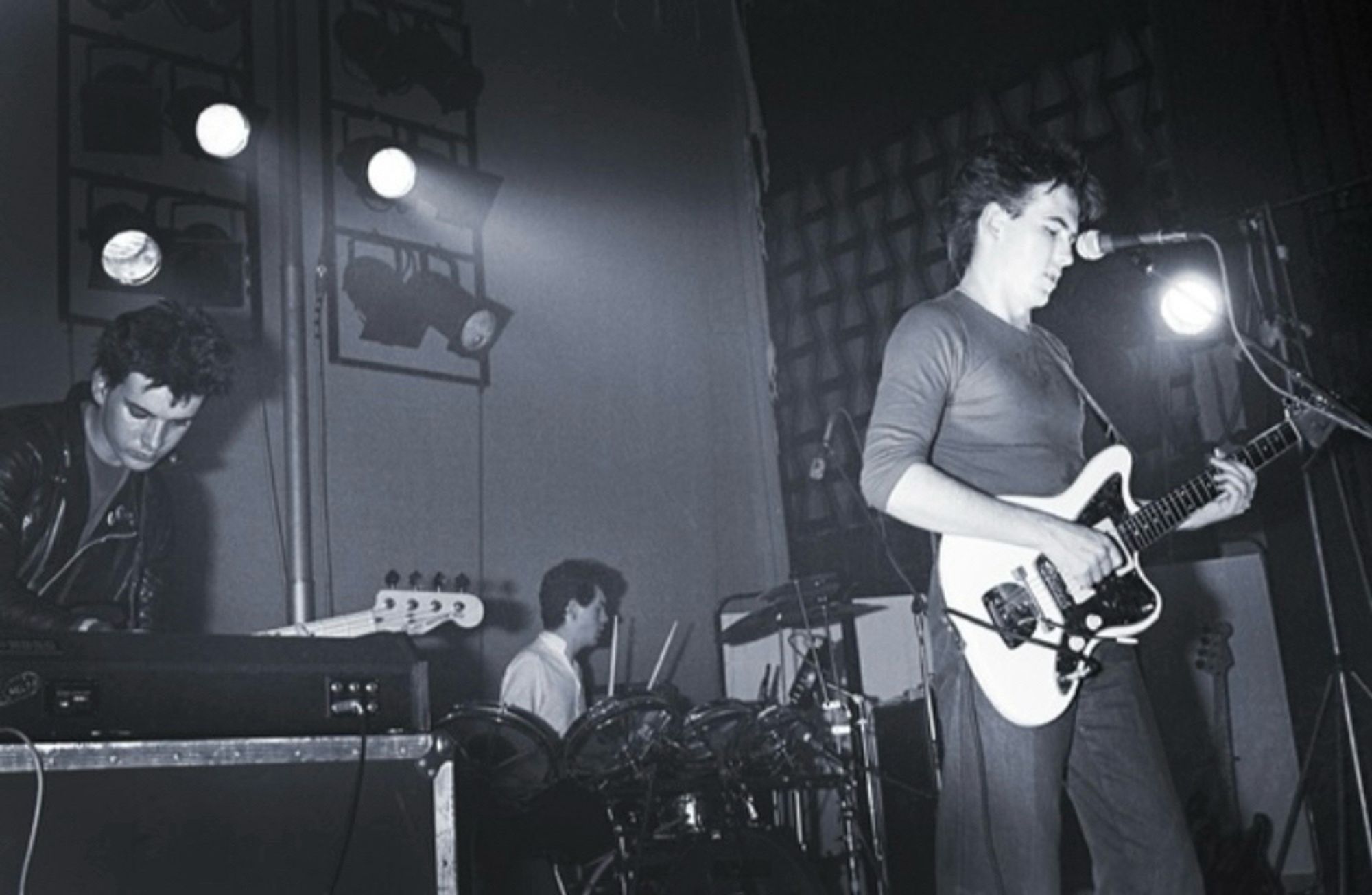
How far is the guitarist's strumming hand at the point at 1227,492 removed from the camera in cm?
252

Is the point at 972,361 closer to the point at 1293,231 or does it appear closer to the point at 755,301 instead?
the point at 1293,231

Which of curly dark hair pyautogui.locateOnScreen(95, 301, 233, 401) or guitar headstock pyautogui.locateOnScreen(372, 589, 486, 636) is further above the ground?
curly dark hair pyautogui.locateOnScreen(95, 301, 233, 401)

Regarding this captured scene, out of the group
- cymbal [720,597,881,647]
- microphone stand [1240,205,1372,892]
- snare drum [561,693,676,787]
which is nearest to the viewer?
microphone stand [1240,205,1372,892]

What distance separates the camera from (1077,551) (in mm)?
2102

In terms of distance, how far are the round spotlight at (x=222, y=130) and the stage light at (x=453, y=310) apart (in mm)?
840

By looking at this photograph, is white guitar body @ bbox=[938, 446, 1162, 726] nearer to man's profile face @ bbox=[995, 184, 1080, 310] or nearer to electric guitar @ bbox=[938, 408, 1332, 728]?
electric guitar @ bbox=[938, 408, 1332, 728]

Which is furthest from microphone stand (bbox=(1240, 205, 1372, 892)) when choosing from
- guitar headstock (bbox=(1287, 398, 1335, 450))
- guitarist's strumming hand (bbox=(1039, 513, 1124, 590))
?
guitarist's strumming hand (bbox=(1039, 513, 1124, 590))

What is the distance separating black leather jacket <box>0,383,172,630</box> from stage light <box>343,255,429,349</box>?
1.61 m

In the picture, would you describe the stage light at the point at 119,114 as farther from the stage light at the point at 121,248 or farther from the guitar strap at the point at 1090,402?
the guitar strap at the point at 1090,402

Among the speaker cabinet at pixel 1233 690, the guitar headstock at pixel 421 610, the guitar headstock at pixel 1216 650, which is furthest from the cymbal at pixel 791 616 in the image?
the guitar headstock at pixel 421 610

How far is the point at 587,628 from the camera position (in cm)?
512

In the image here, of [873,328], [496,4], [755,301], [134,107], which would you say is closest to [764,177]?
[755,301]

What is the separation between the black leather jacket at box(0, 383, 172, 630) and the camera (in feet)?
10.6

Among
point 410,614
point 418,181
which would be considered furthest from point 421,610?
point 418,181
